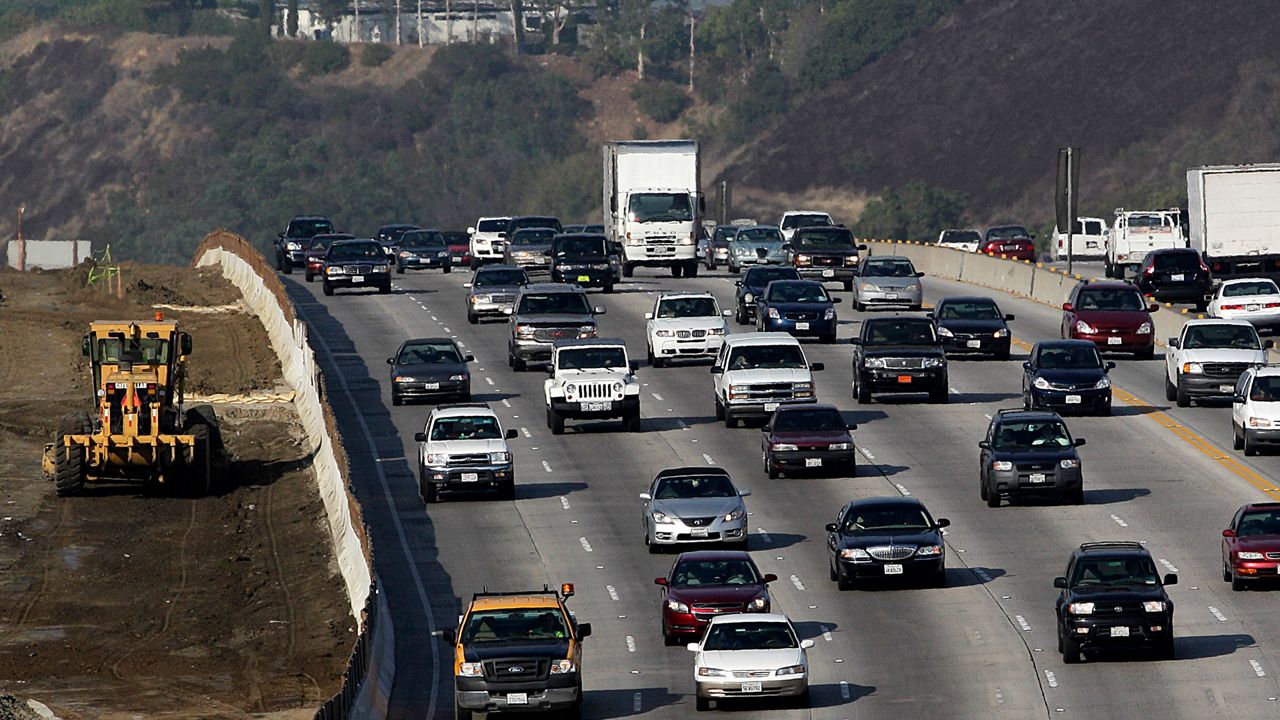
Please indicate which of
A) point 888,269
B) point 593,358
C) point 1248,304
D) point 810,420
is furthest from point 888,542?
point 888,269

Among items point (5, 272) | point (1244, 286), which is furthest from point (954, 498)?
point (5, 272)

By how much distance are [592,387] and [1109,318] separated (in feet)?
51.6

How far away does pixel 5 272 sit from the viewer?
305 ft

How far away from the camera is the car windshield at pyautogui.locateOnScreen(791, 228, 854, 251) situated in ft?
250

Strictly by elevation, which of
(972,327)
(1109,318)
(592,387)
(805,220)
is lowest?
(592,387)

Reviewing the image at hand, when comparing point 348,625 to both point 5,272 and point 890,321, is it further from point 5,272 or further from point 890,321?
point 5,272

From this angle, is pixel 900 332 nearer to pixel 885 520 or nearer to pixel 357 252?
pixel 885 520

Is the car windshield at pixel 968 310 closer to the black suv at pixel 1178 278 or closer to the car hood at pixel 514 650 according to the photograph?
the black suv at pixel 1178 278

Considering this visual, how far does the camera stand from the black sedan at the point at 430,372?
2105 inches

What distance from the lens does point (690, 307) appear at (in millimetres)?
58312

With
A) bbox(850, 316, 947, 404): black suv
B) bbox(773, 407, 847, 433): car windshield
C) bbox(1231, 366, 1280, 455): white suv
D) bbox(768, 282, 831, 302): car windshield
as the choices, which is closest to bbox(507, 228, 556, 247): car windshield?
bbox(768, 282, 831, 302): car windshield

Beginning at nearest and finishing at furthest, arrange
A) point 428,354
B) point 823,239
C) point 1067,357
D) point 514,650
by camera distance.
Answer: point 514,650 → point 1067,357 → point 428,354 → point 823,239

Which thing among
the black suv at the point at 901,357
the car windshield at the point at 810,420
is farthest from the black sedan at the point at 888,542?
the black suv at the point at 901,357

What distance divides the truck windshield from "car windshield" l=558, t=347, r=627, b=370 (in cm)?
2437
